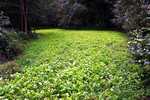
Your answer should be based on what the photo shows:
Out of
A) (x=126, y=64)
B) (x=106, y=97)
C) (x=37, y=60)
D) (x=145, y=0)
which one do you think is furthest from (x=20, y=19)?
(x=106, y=97)

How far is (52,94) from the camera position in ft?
32.4

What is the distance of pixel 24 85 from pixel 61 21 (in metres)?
45.2

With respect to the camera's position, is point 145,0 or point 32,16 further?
point 32,16

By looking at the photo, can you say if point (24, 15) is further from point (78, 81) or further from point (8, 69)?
point (78, 81)

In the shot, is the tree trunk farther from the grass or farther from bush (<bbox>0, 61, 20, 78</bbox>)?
bush (<bbox>0, 61, 20, 78</bbox>)

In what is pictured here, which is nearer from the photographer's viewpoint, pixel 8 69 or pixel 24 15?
pixel 8 69

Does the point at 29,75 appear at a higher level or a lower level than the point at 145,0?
lower

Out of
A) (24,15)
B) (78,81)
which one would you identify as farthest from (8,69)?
(24,15)

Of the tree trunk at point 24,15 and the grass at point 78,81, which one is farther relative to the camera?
the tree trunk at point 24,15

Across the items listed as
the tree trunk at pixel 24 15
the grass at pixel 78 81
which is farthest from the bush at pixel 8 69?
the tree trunk at pixel 24 15

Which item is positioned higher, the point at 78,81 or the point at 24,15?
the point at 24,15

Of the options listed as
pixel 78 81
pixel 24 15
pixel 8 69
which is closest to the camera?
pixel 78 81

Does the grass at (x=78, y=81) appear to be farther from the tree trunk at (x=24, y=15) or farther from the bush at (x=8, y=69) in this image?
the tree trunk at (x=24, y=15)

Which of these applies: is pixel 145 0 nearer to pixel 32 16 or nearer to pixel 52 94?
pixel 52 94
